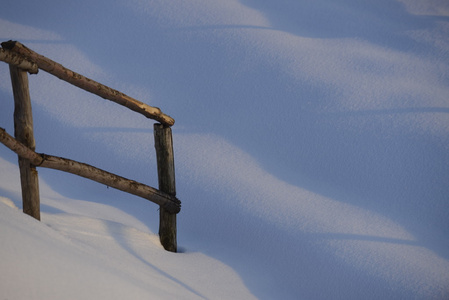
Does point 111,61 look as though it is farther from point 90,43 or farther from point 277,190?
point 277,190

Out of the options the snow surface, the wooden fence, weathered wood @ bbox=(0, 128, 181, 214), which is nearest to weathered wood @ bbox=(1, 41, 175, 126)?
the wooden fence

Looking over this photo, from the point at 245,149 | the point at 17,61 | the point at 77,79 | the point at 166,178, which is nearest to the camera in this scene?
the point at 17,61

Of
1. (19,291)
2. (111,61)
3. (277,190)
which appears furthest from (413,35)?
(19,291)

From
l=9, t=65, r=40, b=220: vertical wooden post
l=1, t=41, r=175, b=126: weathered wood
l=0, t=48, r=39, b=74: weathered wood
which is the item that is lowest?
l=9, t=65, r=40, b=220: vertical wooden post

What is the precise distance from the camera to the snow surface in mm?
2367

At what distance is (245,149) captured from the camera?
16.0 ft

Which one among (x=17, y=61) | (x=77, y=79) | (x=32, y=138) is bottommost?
(x=32, y=138)

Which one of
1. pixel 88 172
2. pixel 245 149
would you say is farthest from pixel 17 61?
pixel 245 149

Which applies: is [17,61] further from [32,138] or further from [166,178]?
[166,178]

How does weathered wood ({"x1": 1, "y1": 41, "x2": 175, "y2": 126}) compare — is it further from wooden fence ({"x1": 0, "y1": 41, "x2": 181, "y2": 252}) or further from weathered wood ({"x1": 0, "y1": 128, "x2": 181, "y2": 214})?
weathered wood ({"x1": 0, "y1": 128, "x2": 181, "y2": 214})

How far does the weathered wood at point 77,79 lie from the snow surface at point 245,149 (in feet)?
2.34

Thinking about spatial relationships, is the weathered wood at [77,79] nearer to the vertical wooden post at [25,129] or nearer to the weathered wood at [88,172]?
the vertical wooden post at [25,129]

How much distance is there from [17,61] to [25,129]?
0.31 m

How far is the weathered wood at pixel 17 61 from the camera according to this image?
189 centimetres
